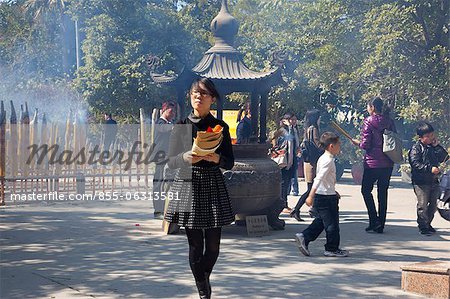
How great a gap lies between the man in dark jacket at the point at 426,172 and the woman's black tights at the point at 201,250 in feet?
17.7

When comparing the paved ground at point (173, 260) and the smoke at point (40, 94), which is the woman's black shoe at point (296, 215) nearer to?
the paved ground at point (173, 260)

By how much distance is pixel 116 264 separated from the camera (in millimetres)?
8195

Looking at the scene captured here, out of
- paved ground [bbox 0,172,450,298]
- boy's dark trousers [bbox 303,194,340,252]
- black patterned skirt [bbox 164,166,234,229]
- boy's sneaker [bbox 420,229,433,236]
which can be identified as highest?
black patterned skirt [bbox 164,166,234,229]

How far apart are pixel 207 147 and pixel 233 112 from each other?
1219 centimetres

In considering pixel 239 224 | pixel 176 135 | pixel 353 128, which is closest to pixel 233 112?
pixel 353 128

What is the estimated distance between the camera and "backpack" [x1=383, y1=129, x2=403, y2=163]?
1075 centimetres

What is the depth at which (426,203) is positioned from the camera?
1084 cm

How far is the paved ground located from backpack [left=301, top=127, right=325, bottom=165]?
1315mm

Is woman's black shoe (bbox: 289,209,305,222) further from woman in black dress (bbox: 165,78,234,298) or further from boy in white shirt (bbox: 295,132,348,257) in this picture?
woman in black dress (bbox: 165,78,234,298)

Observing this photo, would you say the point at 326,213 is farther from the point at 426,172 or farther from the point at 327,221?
the point at 426,172

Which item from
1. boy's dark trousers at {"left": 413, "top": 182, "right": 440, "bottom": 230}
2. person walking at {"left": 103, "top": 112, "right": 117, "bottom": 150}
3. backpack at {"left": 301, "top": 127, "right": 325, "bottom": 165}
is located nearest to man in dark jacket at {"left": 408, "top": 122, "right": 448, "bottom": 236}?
boy's dark trousers at {"left": 413, "top": 182, "right": 440, "bottom": 230}

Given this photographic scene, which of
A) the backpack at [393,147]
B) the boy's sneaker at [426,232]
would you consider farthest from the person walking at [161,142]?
the boy's sneaker at [426,232]

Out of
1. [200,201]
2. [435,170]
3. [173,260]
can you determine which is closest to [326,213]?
[173,260]

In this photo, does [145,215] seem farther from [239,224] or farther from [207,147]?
[207,147]
